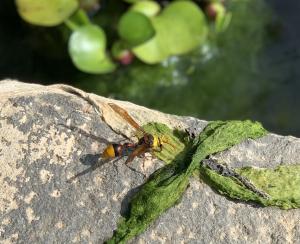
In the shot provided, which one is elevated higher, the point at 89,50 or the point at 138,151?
the point at 138,151

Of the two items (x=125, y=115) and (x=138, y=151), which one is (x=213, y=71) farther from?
(x=138, y=151)

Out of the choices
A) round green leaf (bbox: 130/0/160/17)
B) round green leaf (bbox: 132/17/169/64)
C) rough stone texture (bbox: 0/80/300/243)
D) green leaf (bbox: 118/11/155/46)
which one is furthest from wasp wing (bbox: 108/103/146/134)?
Answer: round green leaf (bbox: 130/0/160/17)

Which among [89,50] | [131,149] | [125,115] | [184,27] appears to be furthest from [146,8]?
[131,149]

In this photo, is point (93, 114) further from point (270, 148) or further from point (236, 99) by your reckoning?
point (236, 99)

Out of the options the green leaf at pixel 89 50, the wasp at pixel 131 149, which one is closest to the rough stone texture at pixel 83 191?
the wasp at pixel 131 149

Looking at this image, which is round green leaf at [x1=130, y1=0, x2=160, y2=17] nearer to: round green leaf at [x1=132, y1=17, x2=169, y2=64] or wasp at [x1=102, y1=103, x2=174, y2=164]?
round green leaf at [x1=132, y1=17, x2=169, y2=64]

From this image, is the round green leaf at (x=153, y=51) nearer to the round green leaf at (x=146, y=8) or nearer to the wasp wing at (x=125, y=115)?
the round green leaf at (x=146, y=8)
